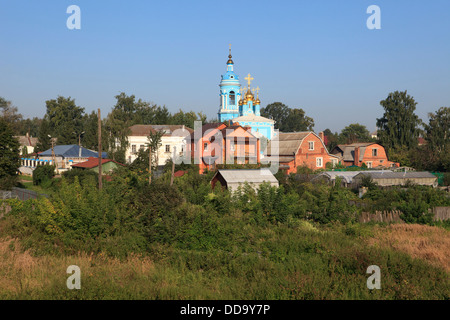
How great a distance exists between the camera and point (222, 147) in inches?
1639

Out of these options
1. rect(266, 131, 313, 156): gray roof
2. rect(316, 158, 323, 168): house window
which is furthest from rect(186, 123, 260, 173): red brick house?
rect(316, 158, 323, 168): house window

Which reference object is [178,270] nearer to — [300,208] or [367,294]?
[367,294]

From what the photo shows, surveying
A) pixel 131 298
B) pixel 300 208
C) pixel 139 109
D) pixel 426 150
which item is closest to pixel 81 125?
pixel 139 109

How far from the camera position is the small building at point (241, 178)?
27.5 meters

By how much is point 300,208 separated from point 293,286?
9.15 m

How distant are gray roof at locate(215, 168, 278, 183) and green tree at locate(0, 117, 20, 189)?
1631 centimetres

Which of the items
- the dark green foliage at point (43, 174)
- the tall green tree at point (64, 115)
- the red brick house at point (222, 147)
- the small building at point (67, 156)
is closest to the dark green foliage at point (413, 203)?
the red brick house at point (222, 147)

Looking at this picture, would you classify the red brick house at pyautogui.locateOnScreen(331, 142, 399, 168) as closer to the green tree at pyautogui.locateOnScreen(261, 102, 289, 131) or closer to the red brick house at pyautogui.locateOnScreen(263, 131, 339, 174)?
the red brick house at pyautogui.locateOnScreen(263, 131, 339, 174)

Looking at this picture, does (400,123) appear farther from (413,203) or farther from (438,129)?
(413,203)

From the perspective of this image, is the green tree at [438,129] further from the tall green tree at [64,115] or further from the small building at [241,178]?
the tall green tree at [64,115]

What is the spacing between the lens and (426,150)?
5306 cm

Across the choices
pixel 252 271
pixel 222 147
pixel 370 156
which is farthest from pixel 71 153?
pixel 252 271

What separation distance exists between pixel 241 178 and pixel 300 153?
75.0 ft

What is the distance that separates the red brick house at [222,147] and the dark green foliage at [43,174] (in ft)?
44.0
